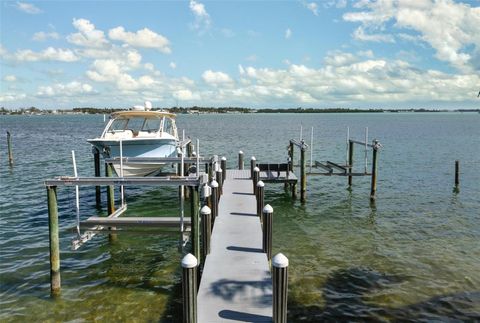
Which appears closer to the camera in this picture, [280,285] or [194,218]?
[280,285]

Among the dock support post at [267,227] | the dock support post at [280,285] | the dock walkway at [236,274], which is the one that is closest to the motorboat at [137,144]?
the dock walkway at [236,274]

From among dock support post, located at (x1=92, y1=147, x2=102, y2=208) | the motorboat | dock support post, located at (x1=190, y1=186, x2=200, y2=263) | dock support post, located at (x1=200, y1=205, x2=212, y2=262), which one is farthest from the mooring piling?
dock support post, located at (x1=92, y1=147, x2=102, y2=208)

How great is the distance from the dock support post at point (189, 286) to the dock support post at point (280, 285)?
1.30 meters

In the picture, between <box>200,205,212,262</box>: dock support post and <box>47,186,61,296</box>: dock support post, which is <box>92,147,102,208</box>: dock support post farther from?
<box>200,205,212,262</box>: dock support post

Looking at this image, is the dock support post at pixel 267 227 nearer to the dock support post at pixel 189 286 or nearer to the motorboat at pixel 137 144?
the dock support post at pixel 189 286

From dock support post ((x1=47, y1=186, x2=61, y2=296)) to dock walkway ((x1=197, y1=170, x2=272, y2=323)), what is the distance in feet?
12.8

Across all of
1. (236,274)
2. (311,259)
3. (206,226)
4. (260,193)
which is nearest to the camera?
(236,274)

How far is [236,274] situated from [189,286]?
2.20m

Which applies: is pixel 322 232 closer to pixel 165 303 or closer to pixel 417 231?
pixel 417 231

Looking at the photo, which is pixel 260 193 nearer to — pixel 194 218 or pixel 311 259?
pixel 311 259

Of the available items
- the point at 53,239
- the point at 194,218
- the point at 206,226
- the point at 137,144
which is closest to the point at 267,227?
the point at 206,226

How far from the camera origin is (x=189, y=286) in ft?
21.1

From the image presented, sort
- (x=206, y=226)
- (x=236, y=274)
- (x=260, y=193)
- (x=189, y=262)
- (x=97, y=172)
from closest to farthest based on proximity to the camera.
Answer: (x=189, y=262) < (x=236, y=274) < (x=206, y=226) < (x=260, y=193) < (x=97, y=172)

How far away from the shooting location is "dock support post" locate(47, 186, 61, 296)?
31.6 feet
